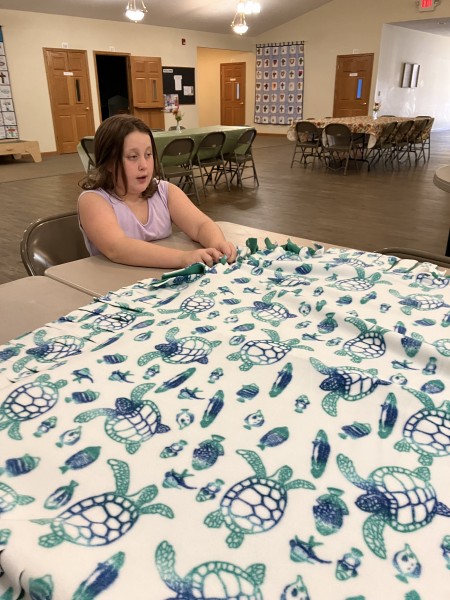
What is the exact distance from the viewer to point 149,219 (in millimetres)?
1894

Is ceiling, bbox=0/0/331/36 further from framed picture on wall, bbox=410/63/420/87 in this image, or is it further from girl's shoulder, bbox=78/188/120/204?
girl's shoulder, bbox=78/188/120/204

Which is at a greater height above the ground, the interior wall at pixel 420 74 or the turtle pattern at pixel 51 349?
the interior wall at pixel 420 74

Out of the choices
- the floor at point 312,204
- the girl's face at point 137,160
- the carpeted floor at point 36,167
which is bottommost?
→ the floor at point 312,204

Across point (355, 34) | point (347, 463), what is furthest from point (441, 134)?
point (347, 463)

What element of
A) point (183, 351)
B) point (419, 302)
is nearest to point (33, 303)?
point (183, 351)

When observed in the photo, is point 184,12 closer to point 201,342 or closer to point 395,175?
point 395,175

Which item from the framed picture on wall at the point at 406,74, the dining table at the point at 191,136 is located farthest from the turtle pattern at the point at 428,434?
the framed picture on wall at the point at 406,74

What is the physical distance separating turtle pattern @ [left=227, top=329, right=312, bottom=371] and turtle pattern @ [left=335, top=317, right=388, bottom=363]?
0.08 meters

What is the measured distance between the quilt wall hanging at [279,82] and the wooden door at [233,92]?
2.26 ft

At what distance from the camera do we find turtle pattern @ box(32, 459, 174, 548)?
0.56 m

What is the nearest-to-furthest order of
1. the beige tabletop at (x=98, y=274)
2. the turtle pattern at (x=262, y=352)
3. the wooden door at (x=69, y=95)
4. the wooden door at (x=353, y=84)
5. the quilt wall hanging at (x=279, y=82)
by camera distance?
the turtle pattern at (x=262, y=352) → the beige tabletop at (x=98, y=274) → the wooden door at (x=69, y=95) → the wooden door at (x=353, y=84) → the quilt wall hanging at (x=279, y=82)

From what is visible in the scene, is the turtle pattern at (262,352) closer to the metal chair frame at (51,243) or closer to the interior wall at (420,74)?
the metal chair frame at (51,243)

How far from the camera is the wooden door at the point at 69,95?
1016cm

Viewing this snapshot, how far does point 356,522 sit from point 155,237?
1486 millimetres
